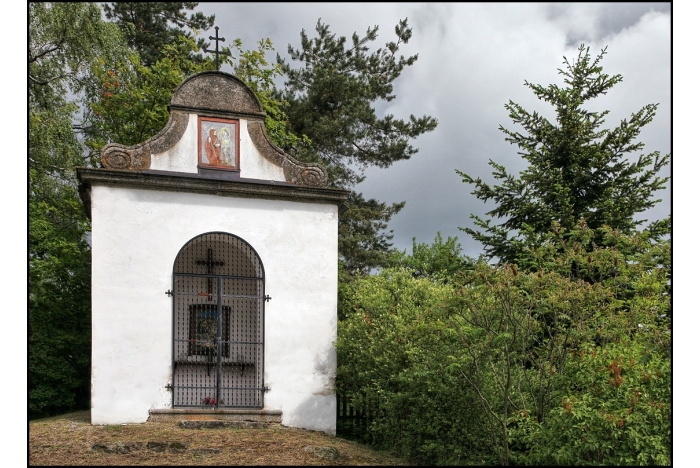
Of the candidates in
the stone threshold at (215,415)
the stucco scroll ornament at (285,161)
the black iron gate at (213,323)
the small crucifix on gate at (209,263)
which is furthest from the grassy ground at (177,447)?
the stucco scroll ornament at (285,161)

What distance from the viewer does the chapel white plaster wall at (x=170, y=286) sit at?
37.7ft

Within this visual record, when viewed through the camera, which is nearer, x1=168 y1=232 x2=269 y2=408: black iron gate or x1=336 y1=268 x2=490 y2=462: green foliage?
x1=336 y1=268 x2=490 y2=462: green foliage

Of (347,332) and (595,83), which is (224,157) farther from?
(595,83)

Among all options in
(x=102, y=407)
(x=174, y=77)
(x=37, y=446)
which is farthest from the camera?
(x=174, y=77)

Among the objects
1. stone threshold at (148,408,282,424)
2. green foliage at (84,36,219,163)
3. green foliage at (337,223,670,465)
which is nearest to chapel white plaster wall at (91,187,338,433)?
stone threshold at (148,408,282,424)

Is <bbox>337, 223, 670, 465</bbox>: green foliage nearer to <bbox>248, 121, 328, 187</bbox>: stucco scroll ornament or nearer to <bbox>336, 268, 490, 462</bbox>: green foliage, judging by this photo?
<bbox>336, 268, 490, 462</bbox>: green foliage

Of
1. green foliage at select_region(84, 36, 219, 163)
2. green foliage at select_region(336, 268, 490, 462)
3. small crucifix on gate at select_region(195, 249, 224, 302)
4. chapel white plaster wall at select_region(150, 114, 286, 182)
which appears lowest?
green foliage at select_region(336, 268, 490, 462)

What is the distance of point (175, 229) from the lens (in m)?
12.1

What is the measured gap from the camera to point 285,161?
12.9m

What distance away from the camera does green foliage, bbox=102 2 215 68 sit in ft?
78.7

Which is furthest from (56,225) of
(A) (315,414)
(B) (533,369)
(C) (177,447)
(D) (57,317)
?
(B) (533,369)

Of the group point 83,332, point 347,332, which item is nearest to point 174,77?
point 83,332

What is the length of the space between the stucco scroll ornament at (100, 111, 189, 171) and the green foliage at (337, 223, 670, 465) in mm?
4532

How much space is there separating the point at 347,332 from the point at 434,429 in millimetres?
2690
